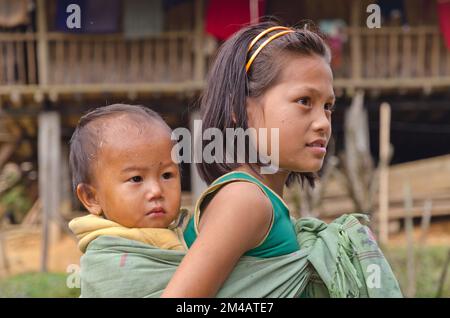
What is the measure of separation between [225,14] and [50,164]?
13.1 feet

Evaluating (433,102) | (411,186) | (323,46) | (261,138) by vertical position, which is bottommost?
(411,186)

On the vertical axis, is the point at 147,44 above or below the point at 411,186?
above

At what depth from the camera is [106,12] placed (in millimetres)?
13086

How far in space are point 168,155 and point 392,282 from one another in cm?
61

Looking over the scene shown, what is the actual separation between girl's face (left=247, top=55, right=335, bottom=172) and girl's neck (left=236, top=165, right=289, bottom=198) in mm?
41

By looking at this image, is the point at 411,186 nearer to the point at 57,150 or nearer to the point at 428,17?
the point at 428,17

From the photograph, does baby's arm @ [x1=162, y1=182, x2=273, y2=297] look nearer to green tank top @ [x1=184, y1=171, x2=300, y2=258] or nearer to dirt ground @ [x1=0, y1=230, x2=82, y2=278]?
green tank top @ [x1=184, y1=171, x2=300, y2=258]

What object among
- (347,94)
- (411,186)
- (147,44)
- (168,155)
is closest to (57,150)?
(147,44)

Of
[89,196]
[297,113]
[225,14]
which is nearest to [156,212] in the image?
[89,196]

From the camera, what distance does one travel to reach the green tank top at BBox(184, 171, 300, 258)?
181 cm

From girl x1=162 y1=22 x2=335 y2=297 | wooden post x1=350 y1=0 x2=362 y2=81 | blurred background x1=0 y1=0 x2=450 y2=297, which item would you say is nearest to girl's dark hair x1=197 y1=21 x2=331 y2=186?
girl x1=162 y1=22 x2=335 y2=297
